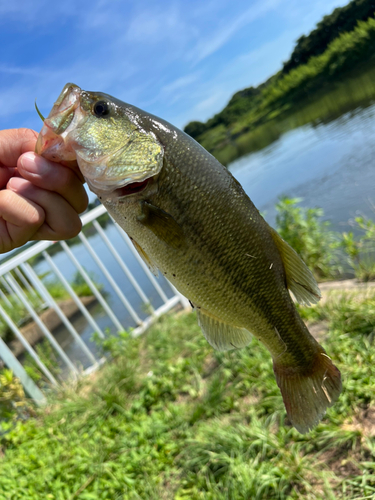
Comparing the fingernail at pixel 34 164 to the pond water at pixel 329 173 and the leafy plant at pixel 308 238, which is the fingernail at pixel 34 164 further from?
the pond water at pixel 329 173

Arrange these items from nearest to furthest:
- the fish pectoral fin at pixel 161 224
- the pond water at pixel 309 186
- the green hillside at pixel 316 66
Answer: the fish pectoral fin at pixel 161 224, the pond water at pixel 309 186, the green hillside at pixel 316 66

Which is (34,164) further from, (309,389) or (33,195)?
(309,389)

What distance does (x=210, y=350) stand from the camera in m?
4.17

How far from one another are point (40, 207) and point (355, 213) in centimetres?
763

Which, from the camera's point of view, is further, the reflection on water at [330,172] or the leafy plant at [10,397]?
the reflection on water at [330,172]

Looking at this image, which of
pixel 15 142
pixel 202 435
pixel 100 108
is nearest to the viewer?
pixel 100 108

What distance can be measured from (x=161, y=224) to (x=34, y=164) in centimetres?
55

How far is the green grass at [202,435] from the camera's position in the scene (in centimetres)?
231

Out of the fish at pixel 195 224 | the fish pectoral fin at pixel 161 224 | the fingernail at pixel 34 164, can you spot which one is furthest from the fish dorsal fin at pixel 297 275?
the fingernail at pixel 34 164

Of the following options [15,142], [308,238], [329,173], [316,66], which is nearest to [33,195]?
[15,142]

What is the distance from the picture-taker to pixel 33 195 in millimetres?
1381

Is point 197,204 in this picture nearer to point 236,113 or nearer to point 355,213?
point 355,213

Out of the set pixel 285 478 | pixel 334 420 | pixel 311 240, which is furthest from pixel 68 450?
pixel 311 240

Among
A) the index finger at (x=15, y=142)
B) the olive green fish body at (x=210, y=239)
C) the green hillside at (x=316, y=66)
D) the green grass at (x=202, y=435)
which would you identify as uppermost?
the green hillside at (x=316, y=66)
